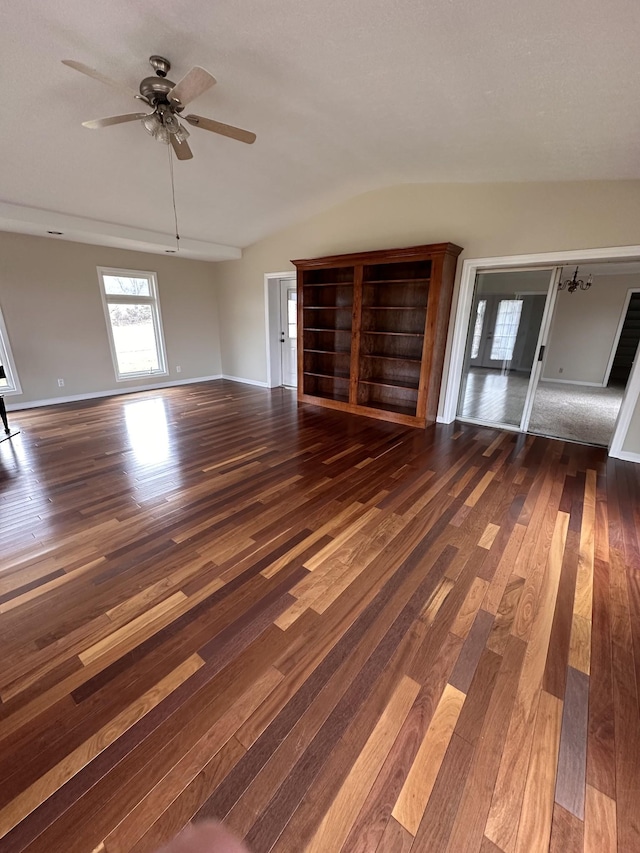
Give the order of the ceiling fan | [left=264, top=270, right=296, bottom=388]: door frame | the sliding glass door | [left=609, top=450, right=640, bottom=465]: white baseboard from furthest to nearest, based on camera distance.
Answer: [left=264, top=270, right=296, bottom=388]: door frame, the sliding glass door, [left=609, top=450, right=640, bottom=465]: white baseboard, the ceiling fan

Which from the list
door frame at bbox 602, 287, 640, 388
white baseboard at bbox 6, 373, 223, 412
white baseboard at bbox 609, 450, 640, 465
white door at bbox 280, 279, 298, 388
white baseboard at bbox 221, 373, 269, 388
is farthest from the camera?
door frame at bbox 602, 287, 640, 388

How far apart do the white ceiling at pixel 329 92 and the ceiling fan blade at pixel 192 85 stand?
0.33 metres

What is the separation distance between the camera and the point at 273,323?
6531mm

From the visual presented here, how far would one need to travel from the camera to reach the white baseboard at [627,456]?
3592 millimetres

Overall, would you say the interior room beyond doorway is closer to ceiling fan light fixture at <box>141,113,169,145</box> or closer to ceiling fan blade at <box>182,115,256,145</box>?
ceiling fan blade at <box>182,115,256,145</box>

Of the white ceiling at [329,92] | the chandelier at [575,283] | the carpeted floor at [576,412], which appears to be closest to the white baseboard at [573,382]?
the carpeted floor at [576,412]

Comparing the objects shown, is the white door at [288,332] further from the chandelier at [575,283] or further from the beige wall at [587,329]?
the beige wall at [587,329]

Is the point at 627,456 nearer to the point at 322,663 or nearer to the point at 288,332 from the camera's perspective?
the point at 322,663

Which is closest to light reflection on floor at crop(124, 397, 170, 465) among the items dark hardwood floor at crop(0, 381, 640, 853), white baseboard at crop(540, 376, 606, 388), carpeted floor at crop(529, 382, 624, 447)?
dark hardwood floor at crop(0, 381, 640, 853)

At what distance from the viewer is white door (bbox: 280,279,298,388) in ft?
21.0

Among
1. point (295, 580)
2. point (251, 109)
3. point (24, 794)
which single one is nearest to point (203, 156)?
point (251, 109)

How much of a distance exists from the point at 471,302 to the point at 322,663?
13.9 ft

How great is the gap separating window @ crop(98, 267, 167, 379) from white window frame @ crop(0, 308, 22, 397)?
1.36 metres

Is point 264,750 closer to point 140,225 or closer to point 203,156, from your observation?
point 203,156
